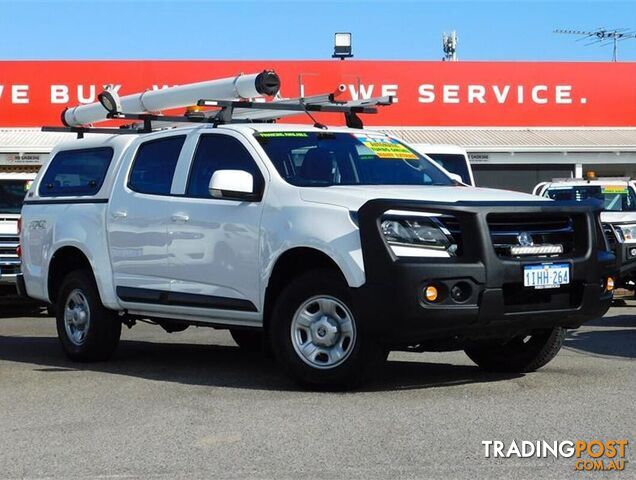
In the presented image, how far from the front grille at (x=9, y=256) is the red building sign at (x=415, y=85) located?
14.7 metres

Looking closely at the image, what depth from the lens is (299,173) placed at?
821cm

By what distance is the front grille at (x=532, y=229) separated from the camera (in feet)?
24.1

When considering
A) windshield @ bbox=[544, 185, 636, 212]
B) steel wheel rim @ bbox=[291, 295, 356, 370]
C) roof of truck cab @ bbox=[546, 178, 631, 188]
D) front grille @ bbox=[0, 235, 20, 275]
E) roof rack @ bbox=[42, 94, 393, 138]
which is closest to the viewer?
steel wheel rim @ bbox=[291, 295, 356, 370]

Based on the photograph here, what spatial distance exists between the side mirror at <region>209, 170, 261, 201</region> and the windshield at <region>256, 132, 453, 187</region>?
25 cm

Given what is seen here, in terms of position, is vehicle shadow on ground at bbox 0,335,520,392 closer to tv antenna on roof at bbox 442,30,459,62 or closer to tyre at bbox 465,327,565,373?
tyre at bbox 465,327,565,373

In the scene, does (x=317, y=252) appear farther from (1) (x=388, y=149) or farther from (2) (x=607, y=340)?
(2) (x=607, y=340)

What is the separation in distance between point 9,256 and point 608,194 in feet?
27.8

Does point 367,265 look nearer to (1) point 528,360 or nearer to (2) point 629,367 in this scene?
(1) point 528,360

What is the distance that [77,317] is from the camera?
9742 millimetres

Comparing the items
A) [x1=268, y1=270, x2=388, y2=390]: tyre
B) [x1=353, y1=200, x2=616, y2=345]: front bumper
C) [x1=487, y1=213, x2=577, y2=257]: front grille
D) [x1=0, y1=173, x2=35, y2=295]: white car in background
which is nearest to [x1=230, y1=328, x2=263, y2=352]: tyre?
[x1=268, y1=270, x2=388, y2=390]: tyre

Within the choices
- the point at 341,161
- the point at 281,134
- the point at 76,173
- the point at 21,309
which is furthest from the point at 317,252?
the point at 21,309

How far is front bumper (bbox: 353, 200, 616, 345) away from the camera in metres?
7.07

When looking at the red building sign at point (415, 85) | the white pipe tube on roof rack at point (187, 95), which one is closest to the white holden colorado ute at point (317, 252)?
the white pipe tube on roof rack at point (187, 95)

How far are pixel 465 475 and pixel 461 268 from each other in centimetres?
210
